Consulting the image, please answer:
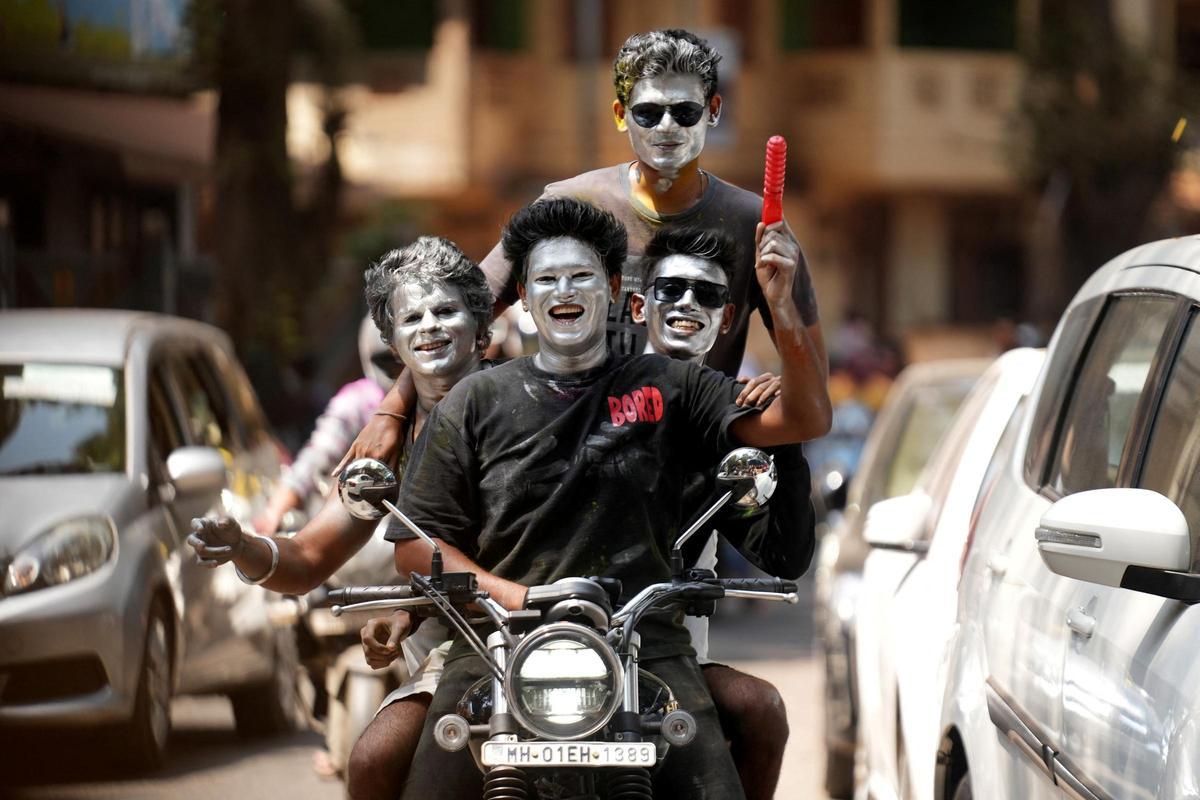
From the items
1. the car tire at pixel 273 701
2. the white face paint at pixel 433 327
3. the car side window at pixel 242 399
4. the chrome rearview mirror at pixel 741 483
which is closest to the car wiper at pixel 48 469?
the car tire at pixel 273 701

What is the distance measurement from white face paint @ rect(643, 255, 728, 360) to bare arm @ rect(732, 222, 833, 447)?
0.40 meters

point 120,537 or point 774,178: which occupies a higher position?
point 774,178

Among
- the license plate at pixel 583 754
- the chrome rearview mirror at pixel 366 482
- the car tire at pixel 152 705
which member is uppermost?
the chrome rearview mirror at pixel 366 482

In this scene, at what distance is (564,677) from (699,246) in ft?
4.57

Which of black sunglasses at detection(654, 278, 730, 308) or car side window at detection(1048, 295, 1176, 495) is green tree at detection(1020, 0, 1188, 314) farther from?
black sunglasses at detection(654, 278, 730, 308)

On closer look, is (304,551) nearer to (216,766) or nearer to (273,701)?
(216,766)

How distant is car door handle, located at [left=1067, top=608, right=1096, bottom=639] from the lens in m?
4.19

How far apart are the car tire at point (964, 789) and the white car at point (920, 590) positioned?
11.3 inches

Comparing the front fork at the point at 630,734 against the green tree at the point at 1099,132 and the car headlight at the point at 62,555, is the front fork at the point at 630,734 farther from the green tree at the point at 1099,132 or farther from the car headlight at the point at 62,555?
the green tree at the point at 1099,132

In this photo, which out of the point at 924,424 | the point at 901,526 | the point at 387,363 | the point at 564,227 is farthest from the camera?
the point at 924,424

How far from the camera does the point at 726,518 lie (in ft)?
15.3

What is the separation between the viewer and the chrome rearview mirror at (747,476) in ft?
13.7

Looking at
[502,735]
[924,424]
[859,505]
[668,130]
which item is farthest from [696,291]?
[924,424]

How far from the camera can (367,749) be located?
14.4 ft
